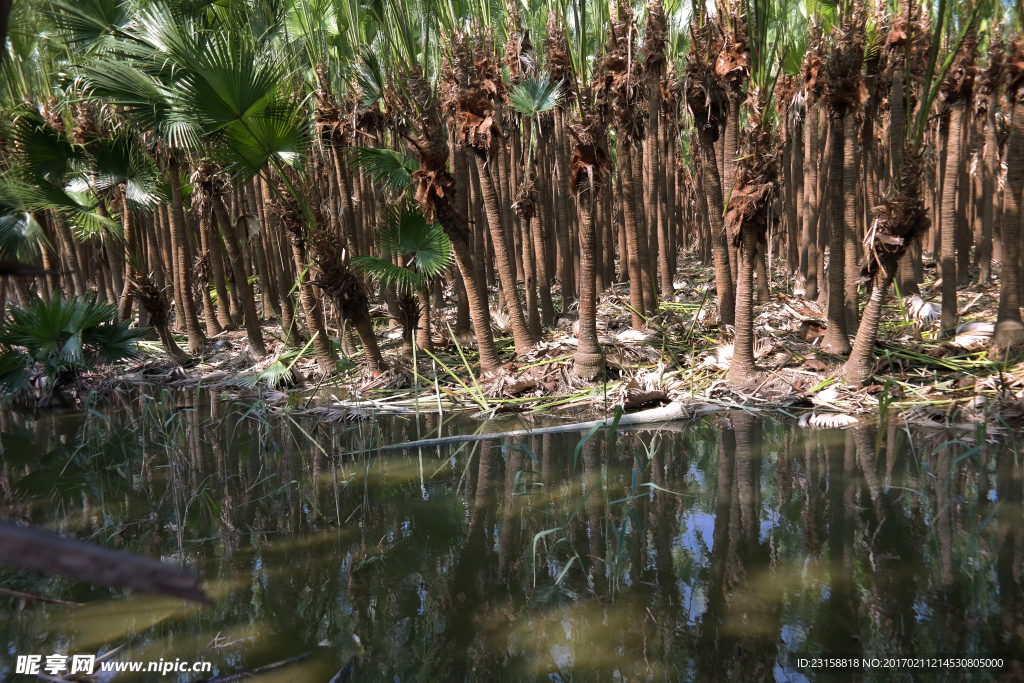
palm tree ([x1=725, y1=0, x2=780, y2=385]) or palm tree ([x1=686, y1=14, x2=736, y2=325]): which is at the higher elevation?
palm tree ([x1=686, y1=14, x2=736, y2=325])

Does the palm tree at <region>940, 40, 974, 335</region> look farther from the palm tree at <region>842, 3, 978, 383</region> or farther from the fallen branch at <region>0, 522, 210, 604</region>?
the fallen branch at <region>0, 522, 210, 604</region>

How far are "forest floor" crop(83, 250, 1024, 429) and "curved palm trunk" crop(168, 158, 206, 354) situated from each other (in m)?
0.90

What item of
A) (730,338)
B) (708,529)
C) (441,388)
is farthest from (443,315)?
(708,529)

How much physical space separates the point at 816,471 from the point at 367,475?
4207 mm

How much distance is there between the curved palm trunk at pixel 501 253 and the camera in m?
9.95

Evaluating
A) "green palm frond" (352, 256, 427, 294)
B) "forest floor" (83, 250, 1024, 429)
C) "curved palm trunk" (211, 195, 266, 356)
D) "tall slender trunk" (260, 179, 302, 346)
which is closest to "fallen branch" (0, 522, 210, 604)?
"forest floor" (83, 250, 1024, 429)

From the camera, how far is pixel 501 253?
10.3m

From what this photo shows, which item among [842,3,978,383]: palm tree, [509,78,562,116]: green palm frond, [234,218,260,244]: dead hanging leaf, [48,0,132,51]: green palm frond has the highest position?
[48,0,132,51]: green palm frond

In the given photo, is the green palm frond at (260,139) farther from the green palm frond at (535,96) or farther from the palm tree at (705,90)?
the palm tree at (705,90)

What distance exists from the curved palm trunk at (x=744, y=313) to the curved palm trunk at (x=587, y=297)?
196 cm

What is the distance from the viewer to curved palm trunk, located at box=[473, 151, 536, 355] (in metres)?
9.95

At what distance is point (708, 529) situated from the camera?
461cm

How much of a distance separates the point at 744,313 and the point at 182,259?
446 inches

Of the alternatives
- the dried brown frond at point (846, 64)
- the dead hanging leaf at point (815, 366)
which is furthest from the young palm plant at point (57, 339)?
the dried brown frond at point (846, 64)
